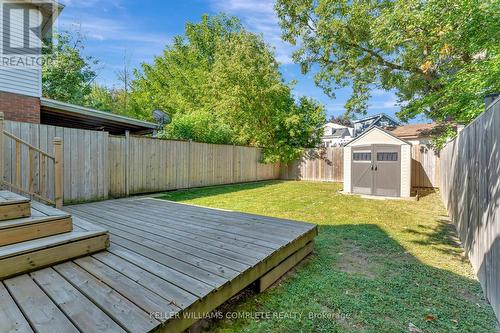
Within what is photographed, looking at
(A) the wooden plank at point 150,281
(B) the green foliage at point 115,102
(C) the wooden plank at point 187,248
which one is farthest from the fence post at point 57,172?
(B) the green foliage at point 115,102

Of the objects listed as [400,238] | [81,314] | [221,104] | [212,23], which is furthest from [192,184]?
[212,23]

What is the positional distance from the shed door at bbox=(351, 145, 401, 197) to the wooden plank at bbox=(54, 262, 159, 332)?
825 centimetres

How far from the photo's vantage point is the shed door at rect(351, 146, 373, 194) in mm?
8414

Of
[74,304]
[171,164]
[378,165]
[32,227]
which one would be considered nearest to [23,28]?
[171,164]

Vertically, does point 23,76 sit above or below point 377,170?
above

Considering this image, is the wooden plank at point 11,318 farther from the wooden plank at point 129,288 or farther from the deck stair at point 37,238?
the wooden plank at point 129,288

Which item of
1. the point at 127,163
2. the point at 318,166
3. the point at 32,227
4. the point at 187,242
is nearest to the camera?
the point at 32,227

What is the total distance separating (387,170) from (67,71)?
16908 mm

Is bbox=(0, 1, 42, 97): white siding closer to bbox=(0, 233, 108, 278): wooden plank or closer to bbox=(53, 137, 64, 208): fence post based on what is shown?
bbox=(53, 137, 64, 208): fence post

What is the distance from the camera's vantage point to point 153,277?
1952mm

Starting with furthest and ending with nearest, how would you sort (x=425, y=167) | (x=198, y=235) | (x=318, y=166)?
(x=318, y=166) → (x=425, y=167) → (x=198, y=235)

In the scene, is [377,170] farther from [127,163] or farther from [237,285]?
[127,163]

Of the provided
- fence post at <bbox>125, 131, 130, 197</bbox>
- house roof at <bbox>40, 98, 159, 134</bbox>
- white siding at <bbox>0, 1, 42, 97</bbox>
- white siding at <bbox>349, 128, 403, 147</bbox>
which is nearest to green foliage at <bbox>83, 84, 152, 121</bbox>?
house roof at <bbox>40, 98, 159, 134</bbox>

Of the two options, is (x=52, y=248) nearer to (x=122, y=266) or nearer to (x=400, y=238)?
(x=122, y=266)
